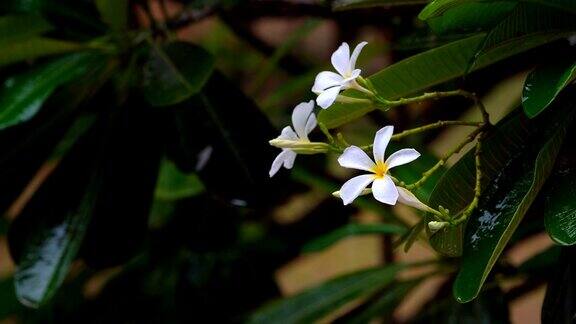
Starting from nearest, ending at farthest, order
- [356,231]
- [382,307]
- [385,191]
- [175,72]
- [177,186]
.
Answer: [385,191], [175,72], [382,307], [356,231], [177,186]

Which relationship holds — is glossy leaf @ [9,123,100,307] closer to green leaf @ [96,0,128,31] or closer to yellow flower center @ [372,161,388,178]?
green leaf @ [96,0,128,31]

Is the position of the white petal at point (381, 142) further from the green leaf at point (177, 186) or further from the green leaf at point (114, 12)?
the green leaf at point (177, 186)

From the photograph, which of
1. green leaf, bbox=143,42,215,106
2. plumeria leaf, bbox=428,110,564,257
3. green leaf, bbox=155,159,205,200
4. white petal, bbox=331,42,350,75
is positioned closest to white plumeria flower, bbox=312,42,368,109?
white petal, bbox=331,42,350,75

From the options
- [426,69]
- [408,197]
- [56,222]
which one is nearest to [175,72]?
[56,222]

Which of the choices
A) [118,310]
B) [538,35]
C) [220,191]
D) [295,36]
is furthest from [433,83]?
[118,310]

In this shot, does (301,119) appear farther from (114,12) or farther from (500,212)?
(114,12)
